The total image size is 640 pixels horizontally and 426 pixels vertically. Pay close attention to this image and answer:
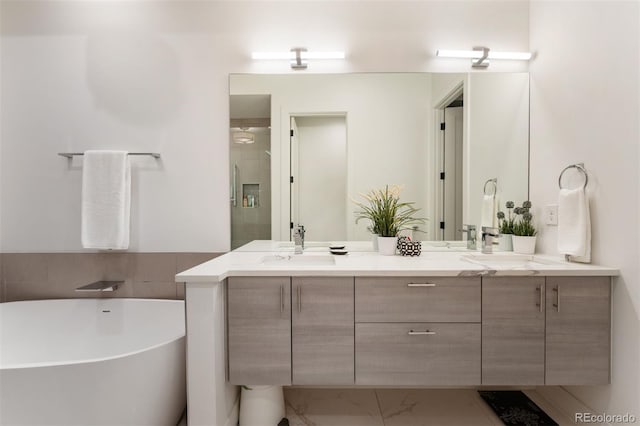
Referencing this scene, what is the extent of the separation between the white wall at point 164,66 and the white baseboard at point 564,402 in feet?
6.18

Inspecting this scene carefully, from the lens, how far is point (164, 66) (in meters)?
1.94

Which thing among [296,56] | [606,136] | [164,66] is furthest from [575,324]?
[164,66]

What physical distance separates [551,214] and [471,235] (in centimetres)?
42

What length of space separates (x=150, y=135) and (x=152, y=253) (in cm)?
73

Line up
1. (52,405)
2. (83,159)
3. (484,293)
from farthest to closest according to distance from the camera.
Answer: (83,159) < (484,293) < (52,405)

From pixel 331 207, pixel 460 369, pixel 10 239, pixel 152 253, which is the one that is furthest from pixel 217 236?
pixel 460 369

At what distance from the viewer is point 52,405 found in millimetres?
1157

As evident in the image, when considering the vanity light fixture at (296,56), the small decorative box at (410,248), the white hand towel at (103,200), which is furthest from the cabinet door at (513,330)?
the white hand towel at (103,200)

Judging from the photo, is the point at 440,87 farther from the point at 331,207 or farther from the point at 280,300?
the point at 280,300

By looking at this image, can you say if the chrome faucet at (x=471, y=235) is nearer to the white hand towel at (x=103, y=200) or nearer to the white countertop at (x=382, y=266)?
the white countertop at (x=382, y=266)

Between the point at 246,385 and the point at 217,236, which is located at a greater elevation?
the point at 217,236

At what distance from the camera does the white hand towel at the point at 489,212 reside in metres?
1.97

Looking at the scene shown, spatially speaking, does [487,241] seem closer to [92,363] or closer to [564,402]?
[564,402]

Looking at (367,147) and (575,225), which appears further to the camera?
(367,147)
